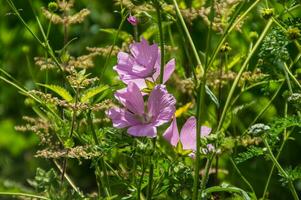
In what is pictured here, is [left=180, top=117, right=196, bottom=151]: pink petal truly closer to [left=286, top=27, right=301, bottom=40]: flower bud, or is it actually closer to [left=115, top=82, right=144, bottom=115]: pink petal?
[left=115, top=82, right=144, bottom=115]: pink petal

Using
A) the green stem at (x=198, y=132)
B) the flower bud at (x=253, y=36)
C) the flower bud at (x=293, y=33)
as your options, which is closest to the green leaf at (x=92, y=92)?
the green stem at (x=198, y=132)

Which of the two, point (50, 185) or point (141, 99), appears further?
point (50, 185)

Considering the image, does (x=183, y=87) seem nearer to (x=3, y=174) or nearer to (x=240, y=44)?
(x=240, y=44)

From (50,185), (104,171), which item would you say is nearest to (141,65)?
(104,171)

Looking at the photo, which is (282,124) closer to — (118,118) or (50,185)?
(118,118)

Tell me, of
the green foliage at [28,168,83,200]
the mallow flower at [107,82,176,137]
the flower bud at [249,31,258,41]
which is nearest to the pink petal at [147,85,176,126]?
the mallow flower at [107,82,176,137]

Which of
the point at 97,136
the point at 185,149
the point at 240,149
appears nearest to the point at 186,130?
the point at 185,149

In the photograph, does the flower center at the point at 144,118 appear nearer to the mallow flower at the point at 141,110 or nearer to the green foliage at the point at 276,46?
the mallow flower at the point at 141,110
